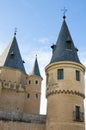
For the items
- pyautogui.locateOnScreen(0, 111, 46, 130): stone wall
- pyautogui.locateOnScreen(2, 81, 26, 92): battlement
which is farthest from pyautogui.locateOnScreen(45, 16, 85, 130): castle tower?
pyautogui.locateOnScreen(2, 81, 26, 92): battlement

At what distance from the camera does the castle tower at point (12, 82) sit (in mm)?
35344

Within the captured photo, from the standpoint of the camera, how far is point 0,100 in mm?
34938

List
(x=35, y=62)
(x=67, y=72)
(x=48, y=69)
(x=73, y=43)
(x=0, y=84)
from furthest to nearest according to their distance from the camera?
(x=35, y=62)
(x=0, y=84)
(x=73, y=43)
(x=48, y=69)
(x=67, y=72)

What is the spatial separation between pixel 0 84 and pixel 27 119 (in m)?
10.7

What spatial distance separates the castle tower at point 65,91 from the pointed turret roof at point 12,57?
439 inches

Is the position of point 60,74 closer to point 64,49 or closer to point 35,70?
point 64,49

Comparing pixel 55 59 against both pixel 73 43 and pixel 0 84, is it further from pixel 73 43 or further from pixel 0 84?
pixel 0 84

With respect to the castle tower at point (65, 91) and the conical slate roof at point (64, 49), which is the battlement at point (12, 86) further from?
the conical slate roof at point (64, 49)

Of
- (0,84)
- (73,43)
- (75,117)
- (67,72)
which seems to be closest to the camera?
(75,117)

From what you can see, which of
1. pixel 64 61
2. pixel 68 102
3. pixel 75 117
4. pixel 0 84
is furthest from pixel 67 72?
pixel 0 84

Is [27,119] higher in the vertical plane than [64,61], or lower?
lower

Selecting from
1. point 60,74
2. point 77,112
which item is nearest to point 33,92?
point 60,74

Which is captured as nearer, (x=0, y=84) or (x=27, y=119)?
(x=27, y=119)

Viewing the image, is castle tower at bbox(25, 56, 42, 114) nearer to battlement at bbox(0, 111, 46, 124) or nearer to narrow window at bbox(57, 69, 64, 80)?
battlement at bbox(0, 111, 46, 124)
